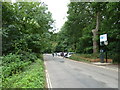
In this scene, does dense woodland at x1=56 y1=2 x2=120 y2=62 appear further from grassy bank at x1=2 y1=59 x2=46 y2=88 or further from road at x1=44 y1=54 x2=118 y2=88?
grassy bank at x1=2 y1=59 x2=46 y2=88

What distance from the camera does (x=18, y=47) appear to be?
12.7 m

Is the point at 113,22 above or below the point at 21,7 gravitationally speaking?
below

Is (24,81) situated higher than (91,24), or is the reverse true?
(91,24)

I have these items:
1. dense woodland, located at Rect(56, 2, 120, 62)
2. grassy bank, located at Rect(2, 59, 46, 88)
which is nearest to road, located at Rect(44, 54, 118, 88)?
grassy bank, located at Rect(2, 59, 46, 88)

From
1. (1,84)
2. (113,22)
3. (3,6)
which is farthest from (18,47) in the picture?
(113,22)

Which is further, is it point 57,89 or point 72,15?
point 72,15

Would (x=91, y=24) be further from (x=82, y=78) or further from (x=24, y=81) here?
(x=24, y=81)

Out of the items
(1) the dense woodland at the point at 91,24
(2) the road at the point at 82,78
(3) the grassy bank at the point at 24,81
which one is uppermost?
(1) the dense woodland at the point at 91,24

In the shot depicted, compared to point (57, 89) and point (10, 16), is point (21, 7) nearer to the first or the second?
point (10, 16)

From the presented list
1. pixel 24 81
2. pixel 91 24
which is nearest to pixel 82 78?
pixel 24 81

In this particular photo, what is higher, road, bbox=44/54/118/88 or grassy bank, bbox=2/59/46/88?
grassy bank, bbox=2/59/46/88

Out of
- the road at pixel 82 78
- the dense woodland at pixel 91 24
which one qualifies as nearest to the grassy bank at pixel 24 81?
the road at pixel 82 78

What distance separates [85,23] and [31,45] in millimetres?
13647

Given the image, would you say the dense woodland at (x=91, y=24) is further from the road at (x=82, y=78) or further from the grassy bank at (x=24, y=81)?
Result: the grassy bank at (x=24, y=81)
